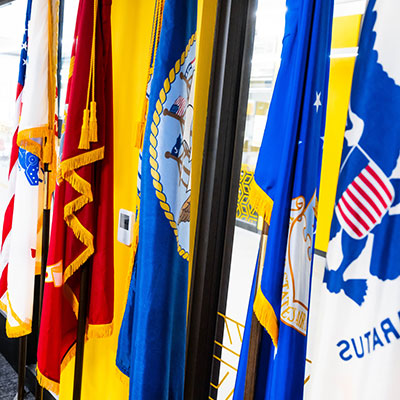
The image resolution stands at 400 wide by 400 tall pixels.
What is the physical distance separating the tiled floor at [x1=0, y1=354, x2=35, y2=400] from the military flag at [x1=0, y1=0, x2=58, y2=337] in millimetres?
818

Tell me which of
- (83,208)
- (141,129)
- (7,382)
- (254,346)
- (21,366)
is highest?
(141,129)

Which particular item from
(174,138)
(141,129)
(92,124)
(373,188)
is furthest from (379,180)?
(92,124)

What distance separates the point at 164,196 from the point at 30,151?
2.67 ft

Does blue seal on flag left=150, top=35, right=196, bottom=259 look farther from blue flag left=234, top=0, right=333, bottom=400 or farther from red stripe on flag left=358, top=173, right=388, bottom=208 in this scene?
red stripe on flag left=358, top=173, right=388, bottom=208

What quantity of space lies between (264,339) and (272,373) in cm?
9

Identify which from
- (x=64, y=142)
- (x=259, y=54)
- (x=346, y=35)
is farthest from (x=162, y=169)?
(x=346, y=35)

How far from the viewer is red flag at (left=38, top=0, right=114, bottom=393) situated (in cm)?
163

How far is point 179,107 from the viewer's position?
4.59 ft

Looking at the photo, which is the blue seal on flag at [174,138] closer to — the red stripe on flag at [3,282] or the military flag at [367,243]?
the military flag at [367,243]

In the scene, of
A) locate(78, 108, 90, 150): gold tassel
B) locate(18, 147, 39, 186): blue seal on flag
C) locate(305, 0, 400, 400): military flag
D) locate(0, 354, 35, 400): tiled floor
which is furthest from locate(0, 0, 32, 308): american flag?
locate(305, 0, 400, 400): military flag

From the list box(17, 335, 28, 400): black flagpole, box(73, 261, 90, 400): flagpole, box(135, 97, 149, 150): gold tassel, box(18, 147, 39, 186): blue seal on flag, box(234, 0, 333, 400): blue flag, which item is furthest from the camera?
box(17, 335, 28, 400): black flagpole

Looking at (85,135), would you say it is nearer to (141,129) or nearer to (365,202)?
(141,129)

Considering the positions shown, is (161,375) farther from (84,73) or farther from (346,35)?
(346,35)

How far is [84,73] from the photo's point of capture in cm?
163
